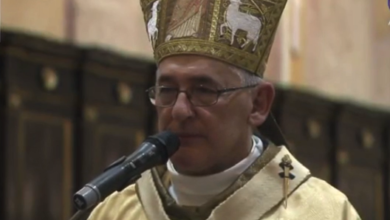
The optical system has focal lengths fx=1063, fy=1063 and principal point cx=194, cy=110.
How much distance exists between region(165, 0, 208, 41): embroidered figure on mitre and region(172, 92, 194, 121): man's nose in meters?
0.33

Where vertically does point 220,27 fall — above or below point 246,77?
above

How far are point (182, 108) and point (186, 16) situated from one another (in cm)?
43

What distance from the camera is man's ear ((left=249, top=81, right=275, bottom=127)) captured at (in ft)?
11.1

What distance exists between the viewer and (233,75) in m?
3.33

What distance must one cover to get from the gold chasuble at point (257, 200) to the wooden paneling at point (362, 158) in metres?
6.68

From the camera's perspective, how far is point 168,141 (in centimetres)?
291

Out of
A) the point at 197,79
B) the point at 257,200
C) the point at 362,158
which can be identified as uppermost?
the point at 197,79

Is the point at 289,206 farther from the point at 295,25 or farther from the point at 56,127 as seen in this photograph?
the point at 295,25

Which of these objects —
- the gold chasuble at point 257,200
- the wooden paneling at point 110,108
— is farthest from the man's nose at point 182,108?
the wooden paneling at point 110,108

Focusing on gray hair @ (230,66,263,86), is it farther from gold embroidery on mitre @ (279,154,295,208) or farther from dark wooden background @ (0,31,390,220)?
dark wooden background @ (0,31,390,220)

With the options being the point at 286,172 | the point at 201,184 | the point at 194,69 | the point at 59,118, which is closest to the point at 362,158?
the point at 59,118

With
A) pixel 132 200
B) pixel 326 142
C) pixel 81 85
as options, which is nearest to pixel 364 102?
pixel 326 142

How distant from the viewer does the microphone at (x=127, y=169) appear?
8.33 ft

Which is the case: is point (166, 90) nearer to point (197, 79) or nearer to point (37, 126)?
point (197, 79)
